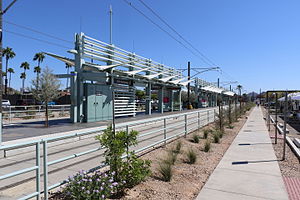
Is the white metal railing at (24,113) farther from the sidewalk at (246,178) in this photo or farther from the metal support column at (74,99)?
the sidewalk at (246,178)

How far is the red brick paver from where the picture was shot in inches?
164

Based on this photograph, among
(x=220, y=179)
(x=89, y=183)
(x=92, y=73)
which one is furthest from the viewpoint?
(x=92, y=73)

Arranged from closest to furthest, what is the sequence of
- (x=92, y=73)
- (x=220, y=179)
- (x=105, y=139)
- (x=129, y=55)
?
(x=105, y=139) → (x=220, y=179) → (x=92, y=73) → (x=129, y=55)

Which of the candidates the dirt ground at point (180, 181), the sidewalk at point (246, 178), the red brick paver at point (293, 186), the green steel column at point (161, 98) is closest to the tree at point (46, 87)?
the dirt ground at point (180, 181)

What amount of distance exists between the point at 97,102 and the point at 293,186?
496 inches

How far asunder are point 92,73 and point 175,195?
11.6 meters

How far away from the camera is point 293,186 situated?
185 inches

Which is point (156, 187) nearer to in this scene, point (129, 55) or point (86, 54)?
point (86, 54)

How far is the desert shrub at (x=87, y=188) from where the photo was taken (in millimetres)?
3420

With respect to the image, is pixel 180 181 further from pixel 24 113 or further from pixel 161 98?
pixel 24 113

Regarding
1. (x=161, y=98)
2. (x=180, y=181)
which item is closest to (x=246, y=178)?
(x=180, y=181)

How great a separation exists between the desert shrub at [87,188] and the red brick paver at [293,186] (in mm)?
Answer: 3172

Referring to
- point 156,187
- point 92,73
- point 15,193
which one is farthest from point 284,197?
point 92,73

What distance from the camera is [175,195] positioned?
13.7ft
